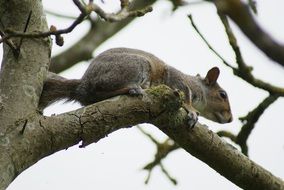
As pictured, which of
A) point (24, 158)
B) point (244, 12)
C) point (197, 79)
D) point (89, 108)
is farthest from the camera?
point (197, 79)

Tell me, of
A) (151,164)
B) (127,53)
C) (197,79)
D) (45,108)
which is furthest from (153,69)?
(197,79)

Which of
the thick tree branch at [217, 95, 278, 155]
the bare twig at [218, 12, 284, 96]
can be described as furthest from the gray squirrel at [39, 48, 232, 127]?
the bare twig at [218, 12, 284, 96]

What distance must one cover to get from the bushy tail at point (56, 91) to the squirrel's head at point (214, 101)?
5.72 feet

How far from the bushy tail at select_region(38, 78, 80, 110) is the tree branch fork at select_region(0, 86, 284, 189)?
0.48 metres

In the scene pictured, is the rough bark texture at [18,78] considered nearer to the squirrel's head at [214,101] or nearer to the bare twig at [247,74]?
the bare twig at [247,74]

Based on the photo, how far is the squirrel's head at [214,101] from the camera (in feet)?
14.3

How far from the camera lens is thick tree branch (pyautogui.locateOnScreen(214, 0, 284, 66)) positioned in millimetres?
417

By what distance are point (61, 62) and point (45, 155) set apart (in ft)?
6.43

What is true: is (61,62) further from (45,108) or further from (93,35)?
(45,108)

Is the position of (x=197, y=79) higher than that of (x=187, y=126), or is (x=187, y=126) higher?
(x=187, y=126)

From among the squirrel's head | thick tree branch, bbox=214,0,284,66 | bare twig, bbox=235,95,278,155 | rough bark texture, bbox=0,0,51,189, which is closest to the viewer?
thick tree branch, bbox=214,0,284,66

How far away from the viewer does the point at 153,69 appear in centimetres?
329

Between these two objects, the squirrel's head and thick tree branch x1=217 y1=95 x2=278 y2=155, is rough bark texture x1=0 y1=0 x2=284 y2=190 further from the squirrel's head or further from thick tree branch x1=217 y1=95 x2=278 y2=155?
the squirrel's head

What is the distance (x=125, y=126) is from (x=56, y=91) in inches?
27.8
